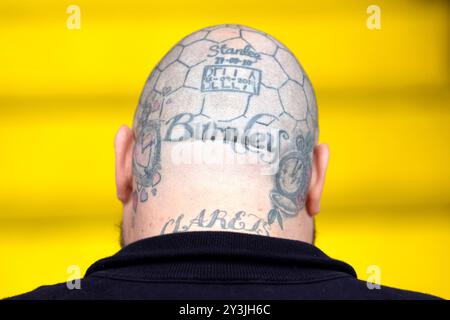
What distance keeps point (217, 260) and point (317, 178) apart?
495mm

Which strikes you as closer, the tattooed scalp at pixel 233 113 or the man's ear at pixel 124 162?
the tattooed scalp at pixel 233 113

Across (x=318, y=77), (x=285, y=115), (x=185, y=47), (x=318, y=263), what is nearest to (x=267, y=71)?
(x=285, y=115)

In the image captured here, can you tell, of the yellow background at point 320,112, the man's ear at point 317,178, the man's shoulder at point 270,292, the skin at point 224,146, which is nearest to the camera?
the man's shoulder at point 270,292

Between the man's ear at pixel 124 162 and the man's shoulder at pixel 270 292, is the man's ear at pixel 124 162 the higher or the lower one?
→ the higher one

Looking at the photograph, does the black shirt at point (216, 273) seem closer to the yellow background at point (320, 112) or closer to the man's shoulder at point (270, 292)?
the man's shoulder at point (270, 292)

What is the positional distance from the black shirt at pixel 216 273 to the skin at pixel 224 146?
13 cm

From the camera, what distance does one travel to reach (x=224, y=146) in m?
1.50

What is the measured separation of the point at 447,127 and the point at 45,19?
5.25ft

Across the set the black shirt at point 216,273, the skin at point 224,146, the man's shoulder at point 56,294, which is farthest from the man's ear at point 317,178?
the man's shoulder at point 56,294

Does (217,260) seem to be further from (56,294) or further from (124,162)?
(124,162)

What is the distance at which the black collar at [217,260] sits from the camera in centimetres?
126

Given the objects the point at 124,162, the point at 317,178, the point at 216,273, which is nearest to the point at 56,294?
the point at 216,273

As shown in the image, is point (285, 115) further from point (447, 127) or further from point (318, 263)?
point (447, 127)

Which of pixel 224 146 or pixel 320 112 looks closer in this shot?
pixel 224 146
